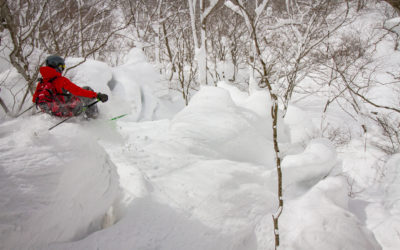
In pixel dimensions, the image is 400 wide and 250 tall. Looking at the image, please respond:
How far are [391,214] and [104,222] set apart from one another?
4.53 meters

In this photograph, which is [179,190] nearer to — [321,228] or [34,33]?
[321,228]

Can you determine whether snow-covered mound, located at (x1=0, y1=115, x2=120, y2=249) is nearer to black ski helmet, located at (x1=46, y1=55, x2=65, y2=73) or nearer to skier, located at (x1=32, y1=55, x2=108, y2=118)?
skier, located at (x1=32, y1=55, x2=108, y2=118)

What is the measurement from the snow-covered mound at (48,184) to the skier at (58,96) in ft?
0.85

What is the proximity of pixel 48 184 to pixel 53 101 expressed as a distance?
119 cm

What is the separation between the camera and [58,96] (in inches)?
99.3

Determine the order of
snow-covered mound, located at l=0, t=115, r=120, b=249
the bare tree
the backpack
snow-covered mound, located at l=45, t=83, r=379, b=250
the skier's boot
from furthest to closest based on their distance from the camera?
the bare tree
the skier's boot
the backpack
snow-covered mound, located at l=45, t=83, r=379, b=250
snow-covered mound, located at l=0, t=115, r=120, b=249

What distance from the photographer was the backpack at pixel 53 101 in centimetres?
242

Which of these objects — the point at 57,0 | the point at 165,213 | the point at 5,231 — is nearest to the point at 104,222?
the point at 165,213

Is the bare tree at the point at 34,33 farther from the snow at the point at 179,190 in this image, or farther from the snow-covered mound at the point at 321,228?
the snow-covered mound at the point at 321,228

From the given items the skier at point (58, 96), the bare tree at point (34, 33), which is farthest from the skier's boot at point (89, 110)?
the bare tree at point (34, 33)

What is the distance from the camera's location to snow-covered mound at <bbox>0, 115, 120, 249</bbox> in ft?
4.99

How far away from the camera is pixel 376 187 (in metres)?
4.93

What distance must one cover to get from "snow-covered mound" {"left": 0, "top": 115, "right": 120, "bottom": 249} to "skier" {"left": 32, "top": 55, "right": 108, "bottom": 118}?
26cm

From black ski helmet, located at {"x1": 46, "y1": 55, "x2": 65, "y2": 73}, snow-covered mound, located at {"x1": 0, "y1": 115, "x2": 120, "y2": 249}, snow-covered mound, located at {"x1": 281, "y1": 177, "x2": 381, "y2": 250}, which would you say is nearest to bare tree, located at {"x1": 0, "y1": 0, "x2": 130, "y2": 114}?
black ski helmet, located at {"x1": 46, "y1": 55, "x2": 65, "y2": 73}
